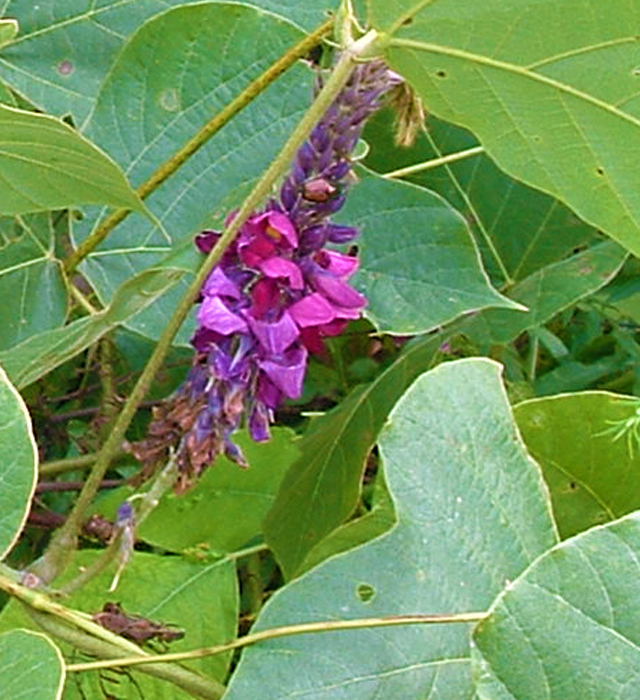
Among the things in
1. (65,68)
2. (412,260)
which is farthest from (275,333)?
(65,68)

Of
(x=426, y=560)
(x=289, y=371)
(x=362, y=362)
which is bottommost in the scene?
(x=362, y=362)

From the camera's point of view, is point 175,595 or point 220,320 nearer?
point 220,320

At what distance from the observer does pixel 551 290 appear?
3.64ft

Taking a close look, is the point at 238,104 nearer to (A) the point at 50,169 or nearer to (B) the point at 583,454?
(A) the point at 50,169

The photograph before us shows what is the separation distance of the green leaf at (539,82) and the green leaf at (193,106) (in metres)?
0.24

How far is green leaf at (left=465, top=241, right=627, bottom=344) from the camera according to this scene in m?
1.09

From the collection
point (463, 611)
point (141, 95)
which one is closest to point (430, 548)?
point (463, 611)

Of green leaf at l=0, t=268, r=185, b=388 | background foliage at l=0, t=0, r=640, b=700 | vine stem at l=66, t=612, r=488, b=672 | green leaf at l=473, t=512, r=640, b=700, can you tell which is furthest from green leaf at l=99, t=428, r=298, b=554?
green leaf at l=473, t=512, r=640, b=700

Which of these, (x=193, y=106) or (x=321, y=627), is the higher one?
(x=193, y=106)

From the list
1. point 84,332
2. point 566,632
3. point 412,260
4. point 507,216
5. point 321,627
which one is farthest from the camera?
point 507,216

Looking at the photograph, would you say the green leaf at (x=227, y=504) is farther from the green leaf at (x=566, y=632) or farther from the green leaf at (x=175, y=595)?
the green leaf at (x=566, y=632)

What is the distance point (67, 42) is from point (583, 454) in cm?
47

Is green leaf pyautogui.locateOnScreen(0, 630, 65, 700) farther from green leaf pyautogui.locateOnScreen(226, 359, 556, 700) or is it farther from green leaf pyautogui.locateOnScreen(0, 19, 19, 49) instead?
green leaf pyautogui.locateOnScreen(0, 19, 19, 49)

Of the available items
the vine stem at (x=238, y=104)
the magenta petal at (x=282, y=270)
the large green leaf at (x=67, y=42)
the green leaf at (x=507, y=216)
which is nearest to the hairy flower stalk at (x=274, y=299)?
the magenta petal at (x=282, y=270)
